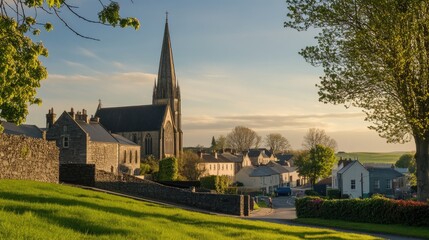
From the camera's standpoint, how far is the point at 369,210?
37438mm

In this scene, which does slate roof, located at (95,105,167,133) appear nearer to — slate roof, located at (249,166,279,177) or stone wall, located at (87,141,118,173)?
slate roof, located at (249,166,279,177)

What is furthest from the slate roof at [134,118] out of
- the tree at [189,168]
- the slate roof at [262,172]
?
the slate roof at [262,172]

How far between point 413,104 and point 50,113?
5474 cm

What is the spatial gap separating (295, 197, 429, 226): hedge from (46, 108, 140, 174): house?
102 ft

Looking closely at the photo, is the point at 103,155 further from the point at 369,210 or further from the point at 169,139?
the point at 169,139

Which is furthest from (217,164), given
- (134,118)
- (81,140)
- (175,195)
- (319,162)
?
(175,195)

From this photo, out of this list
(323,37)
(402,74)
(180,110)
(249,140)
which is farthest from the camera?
(249,140)

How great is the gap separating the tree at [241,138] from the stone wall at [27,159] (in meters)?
149

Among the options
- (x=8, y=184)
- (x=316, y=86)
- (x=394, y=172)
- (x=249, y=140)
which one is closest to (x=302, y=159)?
(x=394, y=172)

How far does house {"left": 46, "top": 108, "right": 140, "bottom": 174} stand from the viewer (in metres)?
64.7

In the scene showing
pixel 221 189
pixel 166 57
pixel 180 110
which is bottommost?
pixel 221 189

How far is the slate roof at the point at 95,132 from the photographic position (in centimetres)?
6926

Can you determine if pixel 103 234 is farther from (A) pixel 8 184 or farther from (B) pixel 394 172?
(B) pixel 394 172

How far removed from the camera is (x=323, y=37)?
28.6 meters
